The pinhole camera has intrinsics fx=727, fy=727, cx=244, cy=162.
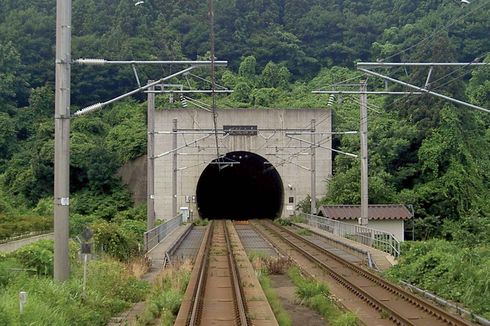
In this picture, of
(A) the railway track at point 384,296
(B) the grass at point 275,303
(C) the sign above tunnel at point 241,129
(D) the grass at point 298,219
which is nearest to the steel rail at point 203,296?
(B) the grass at point 275,303

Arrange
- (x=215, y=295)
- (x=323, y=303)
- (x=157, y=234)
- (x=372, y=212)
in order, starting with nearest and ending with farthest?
(x=323, y=303)
(x=215, y=295)
(x=157, y=234)
(x=372, y=212)

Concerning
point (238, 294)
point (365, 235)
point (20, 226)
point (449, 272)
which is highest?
point (20, 226)

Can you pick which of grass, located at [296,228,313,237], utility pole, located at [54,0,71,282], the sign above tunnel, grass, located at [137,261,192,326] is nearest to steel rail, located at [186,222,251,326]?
grass, located at [137,261,192,326]

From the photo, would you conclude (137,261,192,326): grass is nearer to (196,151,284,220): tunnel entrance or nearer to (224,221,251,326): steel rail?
(224,221,251,326): steel rail

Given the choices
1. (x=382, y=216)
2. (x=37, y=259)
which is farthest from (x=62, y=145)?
(x=382, y=216)

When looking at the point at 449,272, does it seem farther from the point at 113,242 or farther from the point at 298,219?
the point at 298,219

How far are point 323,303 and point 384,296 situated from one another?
79.0 inches

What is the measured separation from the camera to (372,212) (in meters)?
39.8

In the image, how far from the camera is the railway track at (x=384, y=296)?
13.6 m

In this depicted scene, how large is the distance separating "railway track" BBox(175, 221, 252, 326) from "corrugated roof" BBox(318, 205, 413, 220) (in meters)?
14.7

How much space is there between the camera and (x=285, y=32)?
8500 cm

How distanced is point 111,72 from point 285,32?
954 inches

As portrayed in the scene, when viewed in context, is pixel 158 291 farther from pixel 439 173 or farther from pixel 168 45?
pixel 168 45

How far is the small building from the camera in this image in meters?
39.5
